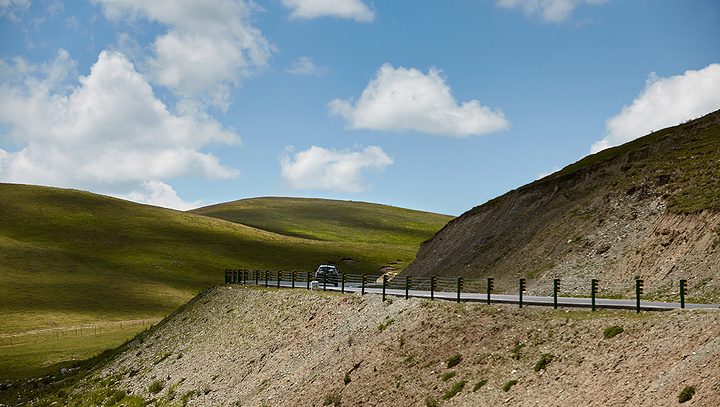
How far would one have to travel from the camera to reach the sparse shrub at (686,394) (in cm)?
1439

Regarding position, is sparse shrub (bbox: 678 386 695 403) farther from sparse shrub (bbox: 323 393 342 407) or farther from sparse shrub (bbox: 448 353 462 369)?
sparse shrub (bbox: 323 393 342 407)

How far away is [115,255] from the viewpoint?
103 m

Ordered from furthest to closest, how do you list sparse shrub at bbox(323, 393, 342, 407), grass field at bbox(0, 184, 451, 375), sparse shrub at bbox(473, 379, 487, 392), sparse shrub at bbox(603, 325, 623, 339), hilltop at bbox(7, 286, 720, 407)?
1. grass field at bbox(0, 184, 451, 375)
2. sparse shrub at bbox(323, 393, 342, 407)
3. sparse shrub at bbox(473, 379, 487, 392)
4. sparse shrub at bbox(603, 325, 623, 339)
5. hilltop at bbox(7, 286, 720, 407)

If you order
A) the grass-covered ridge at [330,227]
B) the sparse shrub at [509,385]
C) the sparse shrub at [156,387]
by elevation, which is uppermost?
the grass-covered ridge at [330,227]

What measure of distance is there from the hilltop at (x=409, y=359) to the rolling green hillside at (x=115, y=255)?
110 feet

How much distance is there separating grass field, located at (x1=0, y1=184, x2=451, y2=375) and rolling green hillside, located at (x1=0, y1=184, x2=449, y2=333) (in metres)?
0.16

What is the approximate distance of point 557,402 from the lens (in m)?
17.1

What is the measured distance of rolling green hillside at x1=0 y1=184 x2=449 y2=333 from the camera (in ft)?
246

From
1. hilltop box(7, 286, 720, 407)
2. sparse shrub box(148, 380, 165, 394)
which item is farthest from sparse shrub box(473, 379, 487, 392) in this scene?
sparse shrub box(148, 380, 165, 394)

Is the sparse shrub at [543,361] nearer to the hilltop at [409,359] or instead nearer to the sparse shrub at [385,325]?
the hilltop at [409,359]

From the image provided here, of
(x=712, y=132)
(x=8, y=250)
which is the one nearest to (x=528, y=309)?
(x=712, y=132)

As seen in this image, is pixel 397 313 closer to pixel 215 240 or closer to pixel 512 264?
pixel 512 264

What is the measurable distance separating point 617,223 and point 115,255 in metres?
86.0

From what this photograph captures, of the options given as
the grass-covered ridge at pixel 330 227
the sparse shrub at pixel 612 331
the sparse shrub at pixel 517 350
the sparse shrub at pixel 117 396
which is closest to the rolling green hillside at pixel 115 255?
the grass-covered ridge at pixel 330 227
